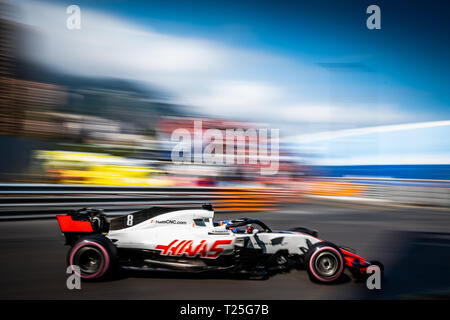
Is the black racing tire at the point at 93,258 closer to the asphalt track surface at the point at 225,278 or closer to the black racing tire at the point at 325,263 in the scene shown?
the asphalt track surface at the point at 225,278

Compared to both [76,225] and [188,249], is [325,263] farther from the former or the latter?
[76,225]

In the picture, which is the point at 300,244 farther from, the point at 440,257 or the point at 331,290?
the point at 440,257

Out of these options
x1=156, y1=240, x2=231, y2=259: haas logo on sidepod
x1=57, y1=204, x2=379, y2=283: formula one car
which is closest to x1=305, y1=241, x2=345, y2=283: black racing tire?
x1=57, y1=204, x2=379, y2=283: formula one car

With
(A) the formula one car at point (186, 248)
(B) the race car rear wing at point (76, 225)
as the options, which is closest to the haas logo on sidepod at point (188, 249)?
(A) the formula one car at point (186, 248)

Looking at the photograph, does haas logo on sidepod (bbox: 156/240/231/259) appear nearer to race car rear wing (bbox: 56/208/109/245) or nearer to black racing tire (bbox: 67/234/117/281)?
black racing tire (bbox: 67/234/117/281)

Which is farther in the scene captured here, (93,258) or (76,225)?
(76,225)

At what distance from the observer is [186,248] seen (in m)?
3.77

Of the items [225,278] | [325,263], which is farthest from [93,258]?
[325,263]

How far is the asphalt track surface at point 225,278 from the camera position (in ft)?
10.9

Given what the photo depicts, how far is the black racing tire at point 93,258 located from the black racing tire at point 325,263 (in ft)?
7.07

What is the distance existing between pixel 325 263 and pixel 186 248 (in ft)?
5.17

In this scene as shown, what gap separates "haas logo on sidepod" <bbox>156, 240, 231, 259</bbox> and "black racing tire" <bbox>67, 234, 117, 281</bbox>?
0.52 m
